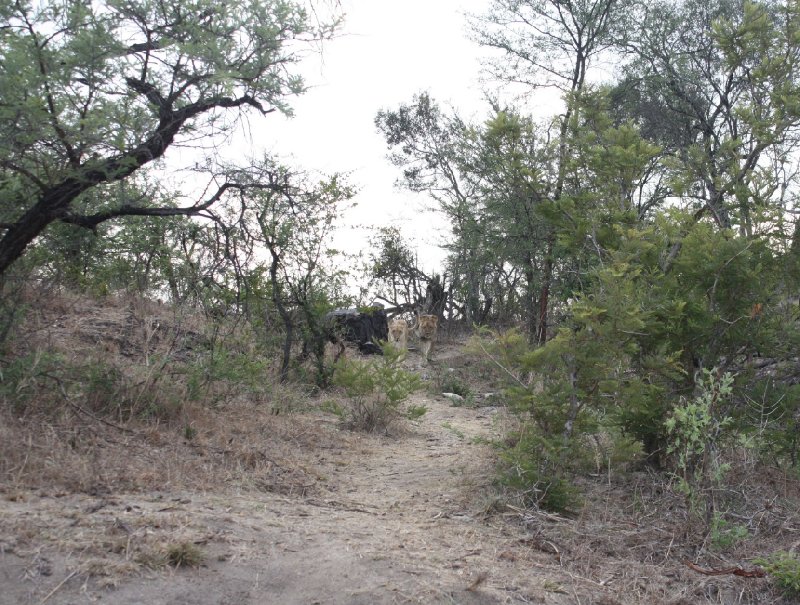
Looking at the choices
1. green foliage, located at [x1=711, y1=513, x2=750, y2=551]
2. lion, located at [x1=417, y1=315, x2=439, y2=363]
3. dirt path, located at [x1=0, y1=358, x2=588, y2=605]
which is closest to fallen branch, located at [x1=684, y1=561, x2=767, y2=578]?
green foliage, located at [x1=711, y1=513, x2=750, y2=551]

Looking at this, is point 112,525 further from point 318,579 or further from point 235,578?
point 318,579

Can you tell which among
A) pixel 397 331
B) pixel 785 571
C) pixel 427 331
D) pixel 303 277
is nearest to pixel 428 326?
pixel 427 331

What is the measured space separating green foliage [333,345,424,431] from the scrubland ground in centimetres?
110

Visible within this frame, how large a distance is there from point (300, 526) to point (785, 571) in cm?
276

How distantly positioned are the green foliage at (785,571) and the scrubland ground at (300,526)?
93 millimetres

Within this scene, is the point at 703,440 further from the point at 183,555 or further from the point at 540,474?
the point at 183,555

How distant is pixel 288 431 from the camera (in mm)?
7168

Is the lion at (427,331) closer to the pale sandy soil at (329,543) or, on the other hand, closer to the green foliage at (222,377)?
the green foliage at (222,377)

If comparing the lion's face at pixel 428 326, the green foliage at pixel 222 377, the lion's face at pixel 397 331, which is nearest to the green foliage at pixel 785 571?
the green foliage at pixel 222 377

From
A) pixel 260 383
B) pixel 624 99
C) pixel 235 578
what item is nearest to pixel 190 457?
pixel 235 578

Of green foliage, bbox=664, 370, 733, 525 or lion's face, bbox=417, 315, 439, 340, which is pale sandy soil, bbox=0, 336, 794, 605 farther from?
lion's face, bbox=417, 315, 439, 340

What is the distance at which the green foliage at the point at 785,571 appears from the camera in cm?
441

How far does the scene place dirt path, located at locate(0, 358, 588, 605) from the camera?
3533 millimetres

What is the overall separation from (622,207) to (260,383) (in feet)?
13.0
